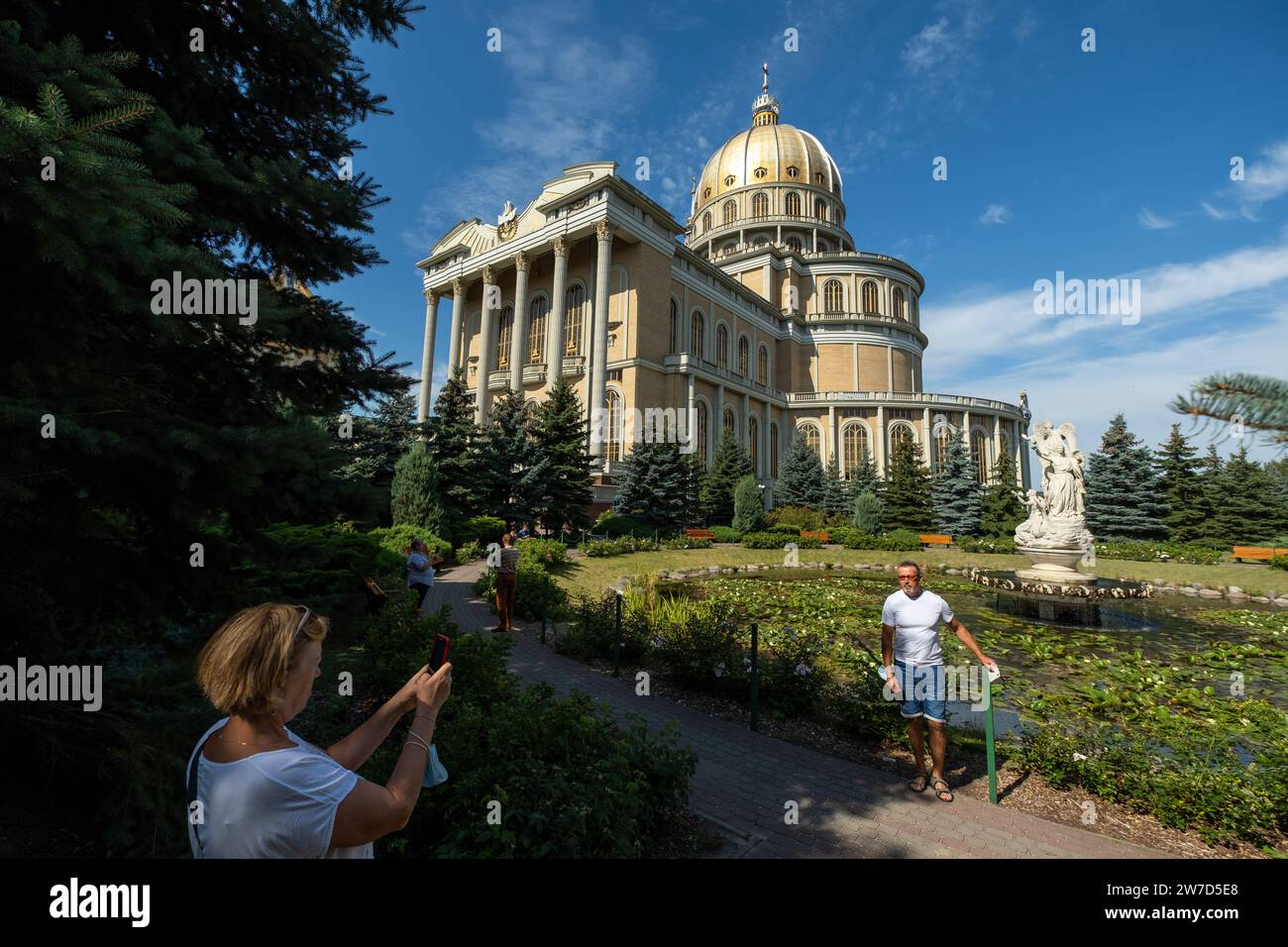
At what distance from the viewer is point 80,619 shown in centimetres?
356

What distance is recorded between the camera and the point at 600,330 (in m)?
35.8

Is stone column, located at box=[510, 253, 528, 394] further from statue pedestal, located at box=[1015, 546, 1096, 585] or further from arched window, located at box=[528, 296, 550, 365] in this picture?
statue pedestal, located at box=[1015, 546, 1096, 585]

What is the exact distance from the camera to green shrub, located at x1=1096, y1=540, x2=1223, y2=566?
72.5 feet

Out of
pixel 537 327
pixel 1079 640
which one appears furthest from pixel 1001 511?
pixel 537 327

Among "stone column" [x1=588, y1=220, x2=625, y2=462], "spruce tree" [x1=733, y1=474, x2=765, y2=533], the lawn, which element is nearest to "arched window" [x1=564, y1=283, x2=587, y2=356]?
"stone column" [x1=588, y1=220, x2=625, y2=462]

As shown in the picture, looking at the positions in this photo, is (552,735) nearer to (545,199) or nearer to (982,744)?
(982,744)

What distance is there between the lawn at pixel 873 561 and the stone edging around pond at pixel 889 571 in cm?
25

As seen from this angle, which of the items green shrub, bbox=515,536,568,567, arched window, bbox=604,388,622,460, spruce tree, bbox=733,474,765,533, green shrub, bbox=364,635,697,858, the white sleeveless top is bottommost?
green shrub, bbox=364,635,697,858

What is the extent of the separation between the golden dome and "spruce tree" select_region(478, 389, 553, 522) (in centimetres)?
5562

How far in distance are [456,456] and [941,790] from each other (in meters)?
19.6

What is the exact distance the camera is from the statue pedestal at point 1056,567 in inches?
526

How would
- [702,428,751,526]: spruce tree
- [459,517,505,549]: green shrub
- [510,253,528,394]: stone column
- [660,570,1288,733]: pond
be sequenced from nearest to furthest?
[660,570,1288,733]: pond, [459,517,505,549]: green shrub, [702,428,751,526]: spruce tree, [510,253,528,394]: stone column

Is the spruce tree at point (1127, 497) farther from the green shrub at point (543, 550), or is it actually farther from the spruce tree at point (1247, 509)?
the green shrub at point (543, 550)

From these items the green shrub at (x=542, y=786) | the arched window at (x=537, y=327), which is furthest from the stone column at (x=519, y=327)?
the green shrub at (x=542, y=786)
